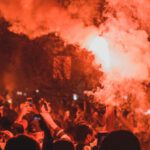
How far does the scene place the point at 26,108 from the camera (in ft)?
25.3

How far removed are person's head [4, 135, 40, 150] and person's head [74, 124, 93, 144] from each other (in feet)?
4.59

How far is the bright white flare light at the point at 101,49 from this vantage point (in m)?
9.13

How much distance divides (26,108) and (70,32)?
282cm

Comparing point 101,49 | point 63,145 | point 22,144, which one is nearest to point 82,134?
point 63,145

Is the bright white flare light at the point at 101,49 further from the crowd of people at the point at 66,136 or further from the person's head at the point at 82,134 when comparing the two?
the person's head at the point at 82,134

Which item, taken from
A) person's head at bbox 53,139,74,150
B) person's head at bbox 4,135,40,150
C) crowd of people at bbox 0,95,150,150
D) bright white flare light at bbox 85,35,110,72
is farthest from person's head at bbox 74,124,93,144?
bright white flare light at bbox 85,35,110,72

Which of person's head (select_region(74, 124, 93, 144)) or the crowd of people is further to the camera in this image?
person's head (select_region(74, 124, 93, 144))

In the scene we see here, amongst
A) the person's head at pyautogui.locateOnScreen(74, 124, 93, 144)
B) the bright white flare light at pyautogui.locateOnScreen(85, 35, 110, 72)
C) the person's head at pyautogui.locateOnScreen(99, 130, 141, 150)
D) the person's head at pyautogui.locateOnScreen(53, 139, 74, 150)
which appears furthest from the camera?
the bright white flare light at pyautogui.locateOnScreen(85, 35, 110, 72)

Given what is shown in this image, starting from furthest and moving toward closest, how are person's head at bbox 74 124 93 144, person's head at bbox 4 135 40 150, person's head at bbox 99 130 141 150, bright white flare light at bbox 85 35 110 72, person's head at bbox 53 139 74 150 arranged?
bright white flare light at bbox 85 35 110 72, person's head at bbox 74 124 93 144, person's head at bbox 53 139 74 150, person's head at bbox 4 135 40 150, person's head at bbox 99 130 141 150

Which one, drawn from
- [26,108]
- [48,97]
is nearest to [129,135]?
[26,108]

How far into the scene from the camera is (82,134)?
465 cm

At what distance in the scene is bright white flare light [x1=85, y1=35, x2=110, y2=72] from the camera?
9133mm

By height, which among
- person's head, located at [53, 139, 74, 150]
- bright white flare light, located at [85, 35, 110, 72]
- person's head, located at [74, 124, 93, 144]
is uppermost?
bright white flare light, located at [85, 35, 110, 72]

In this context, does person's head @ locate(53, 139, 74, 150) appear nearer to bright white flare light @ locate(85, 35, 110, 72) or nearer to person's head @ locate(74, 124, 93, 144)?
person's head @ locate(74, 124, 93, 144)
